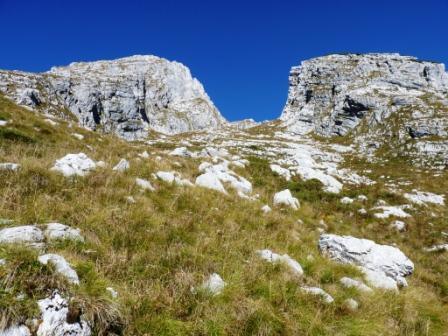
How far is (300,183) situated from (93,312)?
15953mm

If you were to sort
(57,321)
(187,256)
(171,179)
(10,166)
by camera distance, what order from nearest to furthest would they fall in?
(57,321) < (187,256) < (10,166) < (171,179)

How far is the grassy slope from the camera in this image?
4.00 meters

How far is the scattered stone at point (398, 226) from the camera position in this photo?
1493 centimetres

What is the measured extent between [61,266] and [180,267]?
1874mm

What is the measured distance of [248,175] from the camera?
17234 mm

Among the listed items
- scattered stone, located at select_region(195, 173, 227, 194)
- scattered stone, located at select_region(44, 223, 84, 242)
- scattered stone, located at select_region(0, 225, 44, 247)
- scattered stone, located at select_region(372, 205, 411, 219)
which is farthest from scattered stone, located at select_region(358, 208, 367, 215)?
scattered stone, located at select_region(0, 225, 44, 247)

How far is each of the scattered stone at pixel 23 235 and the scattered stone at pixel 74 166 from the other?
11.6 ft

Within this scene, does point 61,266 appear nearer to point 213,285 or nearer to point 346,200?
point 213,285

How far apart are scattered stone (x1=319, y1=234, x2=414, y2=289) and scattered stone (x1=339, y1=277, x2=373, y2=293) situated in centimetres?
144

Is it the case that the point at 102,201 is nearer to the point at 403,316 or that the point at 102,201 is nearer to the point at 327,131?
the point at 403,316

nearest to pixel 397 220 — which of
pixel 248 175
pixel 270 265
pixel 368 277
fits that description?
pixel 248 175

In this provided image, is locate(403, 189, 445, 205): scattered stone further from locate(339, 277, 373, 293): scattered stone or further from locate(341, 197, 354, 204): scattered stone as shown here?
locate(339, 277, 373, 293): scattered stone

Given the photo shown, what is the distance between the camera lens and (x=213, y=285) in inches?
194

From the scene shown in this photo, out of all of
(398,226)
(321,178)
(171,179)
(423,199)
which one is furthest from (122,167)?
(423,199)
